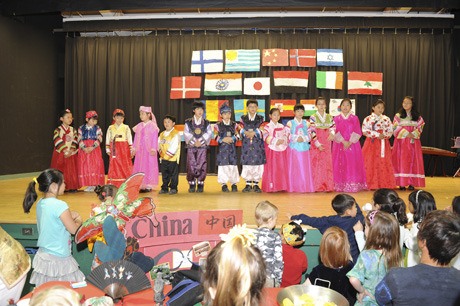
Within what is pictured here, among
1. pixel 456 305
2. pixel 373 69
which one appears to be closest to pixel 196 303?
pixel 456 305

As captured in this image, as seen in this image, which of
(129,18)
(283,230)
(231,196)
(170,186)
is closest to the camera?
(283,230)

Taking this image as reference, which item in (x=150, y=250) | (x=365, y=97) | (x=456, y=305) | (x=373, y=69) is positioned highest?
(x=373, y=69)

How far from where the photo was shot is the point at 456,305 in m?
1.57

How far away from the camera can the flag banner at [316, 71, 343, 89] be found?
351 inches

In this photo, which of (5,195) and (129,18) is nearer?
(5,195)

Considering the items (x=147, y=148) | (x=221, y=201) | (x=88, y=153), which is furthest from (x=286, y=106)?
(x=221, y=201)

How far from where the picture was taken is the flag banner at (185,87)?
9.16 meters

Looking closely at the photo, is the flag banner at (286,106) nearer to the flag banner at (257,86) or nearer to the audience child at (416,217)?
the flag banner at (257,86)

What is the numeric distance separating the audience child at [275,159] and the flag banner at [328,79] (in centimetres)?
297

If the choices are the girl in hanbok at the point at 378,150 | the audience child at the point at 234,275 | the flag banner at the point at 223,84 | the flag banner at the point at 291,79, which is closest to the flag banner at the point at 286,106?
the flag banner at the point at 291,79

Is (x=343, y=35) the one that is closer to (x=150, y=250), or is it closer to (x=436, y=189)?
(x=436, y=189)

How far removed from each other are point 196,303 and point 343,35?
27.1ft

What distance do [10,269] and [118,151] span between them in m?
4.95

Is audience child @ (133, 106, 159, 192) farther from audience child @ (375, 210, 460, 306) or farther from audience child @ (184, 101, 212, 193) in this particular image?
audience child @ (375, 210, 460, 306)
